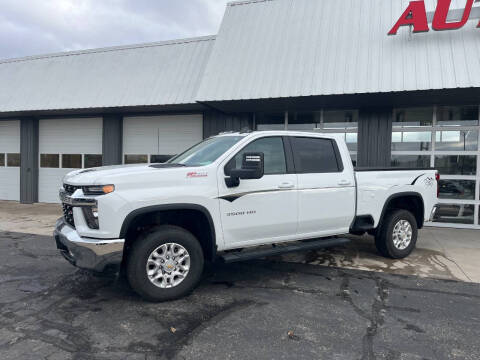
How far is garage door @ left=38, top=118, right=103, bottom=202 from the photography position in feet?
43.6

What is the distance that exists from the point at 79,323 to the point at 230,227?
6.25 feet

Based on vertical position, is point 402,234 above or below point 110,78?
below

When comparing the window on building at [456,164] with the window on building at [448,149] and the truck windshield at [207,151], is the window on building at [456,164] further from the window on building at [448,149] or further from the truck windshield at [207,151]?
the truck windshield at [207,151]

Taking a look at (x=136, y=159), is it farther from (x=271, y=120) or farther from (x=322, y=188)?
(x=322, y=188)

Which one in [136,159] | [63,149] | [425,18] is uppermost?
[425,18]

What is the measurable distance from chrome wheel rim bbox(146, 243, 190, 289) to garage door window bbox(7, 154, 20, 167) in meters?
13.3

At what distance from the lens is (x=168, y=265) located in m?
3.99

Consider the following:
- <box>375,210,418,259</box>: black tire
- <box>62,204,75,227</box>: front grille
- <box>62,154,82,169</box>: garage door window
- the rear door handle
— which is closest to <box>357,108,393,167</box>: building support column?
<box>375,210,418,259</box>: black tire

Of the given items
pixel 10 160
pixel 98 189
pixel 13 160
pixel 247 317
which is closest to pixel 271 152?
pixel 247 317

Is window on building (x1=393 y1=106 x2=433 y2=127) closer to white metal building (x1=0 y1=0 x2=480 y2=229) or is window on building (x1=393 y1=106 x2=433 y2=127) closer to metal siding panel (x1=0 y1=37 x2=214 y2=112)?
white metal building (x1=0 y1=0 x2=480 y2=229)

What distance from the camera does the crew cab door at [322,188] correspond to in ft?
16.1

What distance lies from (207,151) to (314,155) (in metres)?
1.60

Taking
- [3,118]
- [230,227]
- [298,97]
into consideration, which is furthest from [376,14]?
[3,118]

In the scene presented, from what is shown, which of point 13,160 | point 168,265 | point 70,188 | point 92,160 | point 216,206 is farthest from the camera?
point 13,160
